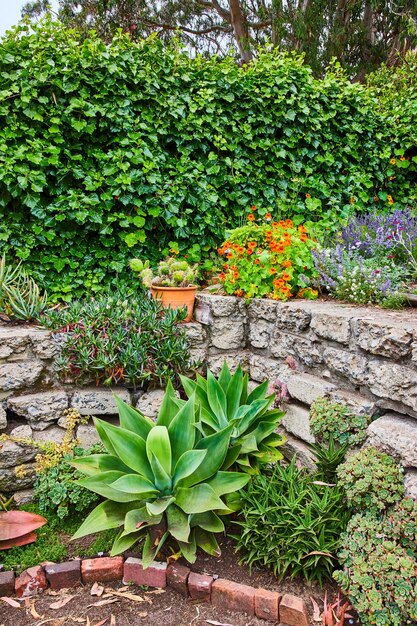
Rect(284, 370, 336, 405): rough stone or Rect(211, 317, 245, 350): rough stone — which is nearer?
Rect(284, 370, 336, 405): rough stone

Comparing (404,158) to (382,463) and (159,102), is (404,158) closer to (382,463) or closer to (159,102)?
(159,102)

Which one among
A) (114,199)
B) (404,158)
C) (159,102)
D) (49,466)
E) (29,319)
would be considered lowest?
(49,466)

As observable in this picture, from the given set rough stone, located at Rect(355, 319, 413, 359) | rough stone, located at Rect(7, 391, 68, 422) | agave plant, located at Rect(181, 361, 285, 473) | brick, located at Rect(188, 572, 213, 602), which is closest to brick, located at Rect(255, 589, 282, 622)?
brick, located at Rect(188, 572, 213, 602)

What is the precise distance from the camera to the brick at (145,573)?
206cm

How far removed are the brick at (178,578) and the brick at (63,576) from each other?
0.44 metres

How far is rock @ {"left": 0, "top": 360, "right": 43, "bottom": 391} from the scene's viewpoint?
2762mm

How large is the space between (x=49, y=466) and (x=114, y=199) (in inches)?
80.2

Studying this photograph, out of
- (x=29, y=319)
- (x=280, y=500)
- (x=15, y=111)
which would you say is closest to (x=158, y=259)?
(x=29, y=319)

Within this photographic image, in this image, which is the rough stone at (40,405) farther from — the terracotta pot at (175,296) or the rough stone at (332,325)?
the rough stone at (332,325)

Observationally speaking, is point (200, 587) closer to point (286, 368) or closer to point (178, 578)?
point (178, 578)

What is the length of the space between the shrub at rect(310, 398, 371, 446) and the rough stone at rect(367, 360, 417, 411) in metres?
0.17

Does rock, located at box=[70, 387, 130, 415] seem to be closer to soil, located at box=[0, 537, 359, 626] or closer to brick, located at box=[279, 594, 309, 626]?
Answer: soil, located at box=[0, 537, 359, 626]

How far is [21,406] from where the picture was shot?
2777 mm

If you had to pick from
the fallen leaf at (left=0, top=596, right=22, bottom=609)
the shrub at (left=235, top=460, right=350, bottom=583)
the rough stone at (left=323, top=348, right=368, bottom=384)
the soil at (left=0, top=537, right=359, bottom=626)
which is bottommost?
the fallen leaf at (left=0, top=596, right=22, bottom=609)
